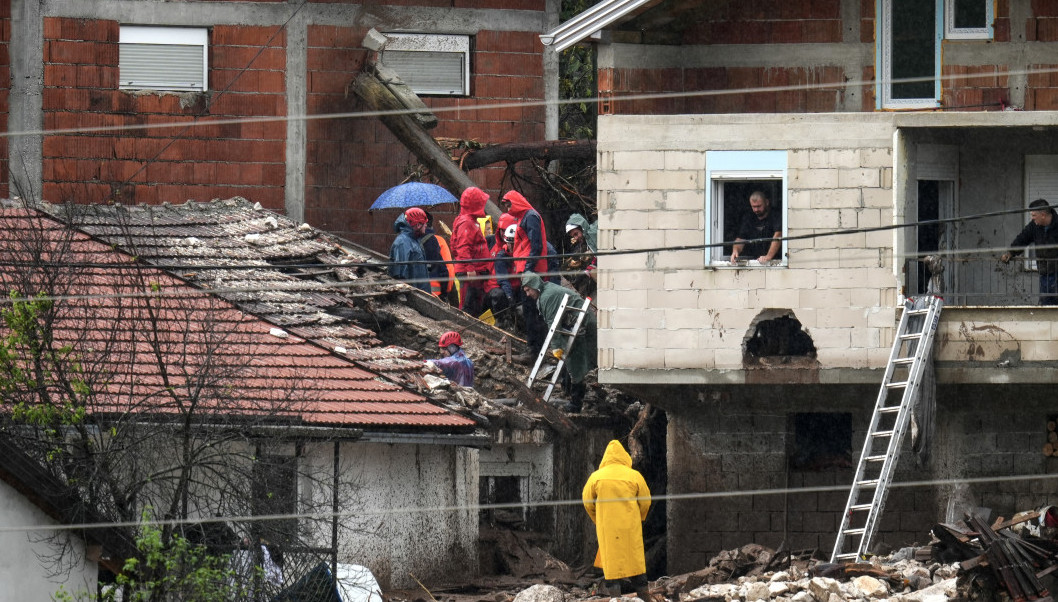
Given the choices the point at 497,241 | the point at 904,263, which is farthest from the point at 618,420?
the point at 904,263

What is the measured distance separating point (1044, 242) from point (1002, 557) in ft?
15.5

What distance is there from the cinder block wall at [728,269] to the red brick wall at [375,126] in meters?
6.82

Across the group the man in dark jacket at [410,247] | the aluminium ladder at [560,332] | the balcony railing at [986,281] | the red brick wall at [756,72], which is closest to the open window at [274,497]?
the aluminium ladder at [560,332]

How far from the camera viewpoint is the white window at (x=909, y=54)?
24.4 metres

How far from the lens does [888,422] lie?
23.5 meters

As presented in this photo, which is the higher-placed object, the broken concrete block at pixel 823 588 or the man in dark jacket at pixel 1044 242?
the man in dark jacket at pixel 1044 242

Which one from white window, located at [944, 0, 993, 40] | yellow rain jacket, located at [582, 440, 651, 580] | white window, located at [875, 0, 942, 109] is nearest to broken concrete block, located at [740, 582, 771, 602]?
yellow rain jacket, located at [582, 440, 651, 580]

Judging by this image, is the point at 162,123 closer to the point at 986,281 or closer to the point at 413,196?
the point at 413,196

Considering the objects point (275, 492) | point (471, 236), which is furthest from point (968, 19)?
point (275, 492)

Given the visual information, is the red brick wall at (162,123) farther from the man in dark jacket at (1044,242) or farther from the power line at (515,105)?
the man in dark jacket at (1044,242)

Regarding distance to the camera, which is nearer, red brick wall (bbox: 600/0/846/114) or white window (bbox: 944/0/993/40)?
white window (bbox: 944/0/993/40)

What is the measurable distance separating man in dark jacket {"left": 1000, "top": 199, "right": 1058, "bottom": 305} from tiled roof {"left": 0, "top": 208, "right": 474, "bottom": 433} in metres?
6.70

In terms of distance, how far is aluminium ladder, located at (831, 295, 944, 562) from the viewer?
21109 millimetres

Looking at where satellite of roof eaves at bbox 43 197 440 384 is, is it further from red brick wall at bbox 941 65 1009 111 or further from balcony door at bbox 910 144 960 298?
red brick wall at bbox 941 65 1009 111
